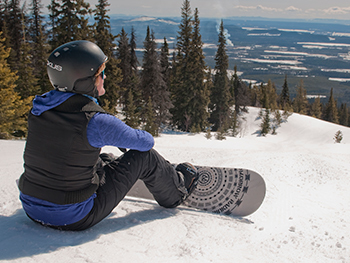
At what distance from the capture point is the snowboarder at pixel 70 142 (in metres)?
1.83

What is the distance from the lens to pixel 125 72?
118 feet

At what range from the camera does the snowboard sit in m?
3.24

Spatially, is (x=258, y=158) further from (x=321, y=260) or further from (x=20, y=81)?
(x=20, y=81)

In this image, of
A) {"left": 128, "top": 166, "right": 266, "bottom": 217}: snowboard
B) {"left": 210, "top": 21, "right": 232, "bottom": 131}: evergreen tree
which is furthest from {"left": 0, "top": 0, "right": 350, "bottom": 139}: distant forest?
{"left": 128, "top": 166, "right": 266, "bottom": 217}: snowboard

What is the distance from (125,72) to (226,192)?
1364 inches

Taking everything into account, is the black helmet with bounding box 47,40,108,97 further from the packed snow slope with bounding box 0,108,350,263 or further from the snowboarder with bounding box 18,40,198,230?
the packed snow slope with bounding box 0,108,350,263

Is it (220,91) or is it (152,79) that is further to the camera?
(220,91)

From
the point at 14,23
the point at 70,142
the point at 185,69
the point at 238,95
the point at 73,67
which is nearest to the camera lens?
the point at 70,142

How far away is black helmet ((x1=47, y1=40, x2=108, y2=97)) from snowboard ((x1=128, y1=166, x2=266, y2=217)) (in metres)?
1.85

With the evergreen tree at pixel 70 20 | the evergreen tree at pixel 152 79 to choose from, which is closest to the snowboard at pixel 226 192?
the evergreen tree at pixel 70 20

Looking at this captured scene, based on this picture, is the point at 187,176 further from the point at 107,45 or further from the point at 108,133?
the point at 107,45

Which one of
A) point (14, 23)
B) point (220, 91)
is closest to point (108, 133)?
point (14, 23)

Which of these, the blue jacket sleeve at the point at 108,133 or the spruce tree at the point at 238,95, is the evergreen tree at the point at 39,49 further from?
the spruce tree at the point at 238,95

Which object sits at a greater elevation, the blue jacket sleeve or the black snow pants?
the blue jacket sleeve
